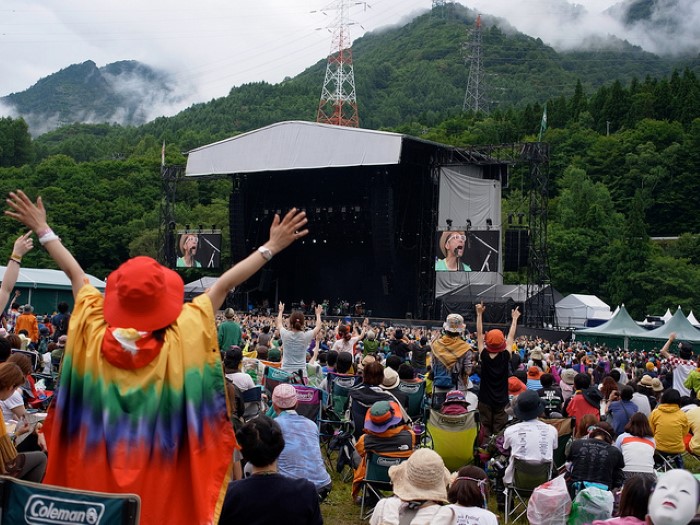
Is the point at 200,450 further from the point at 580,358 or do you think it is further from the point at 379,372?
the point at 580,358

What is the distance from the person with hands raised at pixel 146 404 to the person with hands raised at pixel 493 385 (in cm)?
452

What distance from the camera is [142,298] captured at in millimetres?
2449

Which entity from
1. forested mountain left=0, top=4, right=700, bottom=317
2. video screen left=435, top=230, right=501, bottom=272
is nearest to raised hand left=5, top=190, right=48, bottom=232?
video screen left=435, top=230, right=501, bottom=272

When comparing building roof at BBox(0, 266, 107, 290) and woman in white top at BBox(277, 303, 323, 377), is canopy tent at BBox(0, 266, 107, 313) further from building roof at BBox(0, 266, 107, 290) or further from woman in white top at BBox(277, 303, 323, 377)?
woman in white top at BBox(277, 303, 323, 377)

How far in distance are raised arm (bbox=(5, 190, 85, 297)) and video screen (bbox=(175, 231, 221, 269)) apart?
28237 mm

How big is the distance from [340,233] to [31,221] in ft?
88.0

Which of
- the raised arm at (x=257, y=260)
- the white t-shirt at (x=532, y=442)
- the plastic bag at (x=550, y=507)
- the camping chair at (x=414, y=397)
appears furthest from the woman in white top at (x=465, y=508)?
the camping chair at (x=414, y=397)

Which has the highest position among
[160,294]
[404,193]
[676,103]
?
[676,103]

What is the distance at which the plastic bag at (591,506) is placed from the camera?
4660mm

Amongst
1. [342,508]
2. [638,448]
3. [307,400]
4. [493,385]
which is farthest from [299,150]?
[638,448]

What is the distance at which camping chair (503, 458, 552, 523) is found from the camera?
577 cm

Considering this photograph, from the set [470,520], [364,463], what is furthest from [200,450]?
[364,463]

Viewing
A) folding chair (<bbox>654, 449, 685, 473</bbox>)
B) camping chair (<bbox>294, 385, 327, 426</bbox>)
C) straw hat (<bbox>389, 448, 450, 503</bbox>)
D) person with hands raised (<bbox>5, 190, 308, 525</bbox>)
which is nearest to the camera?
person with hands raised (<bbox>5, 190, 308, 525</bbox>)

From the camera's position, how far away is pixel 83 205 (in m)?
54.8
